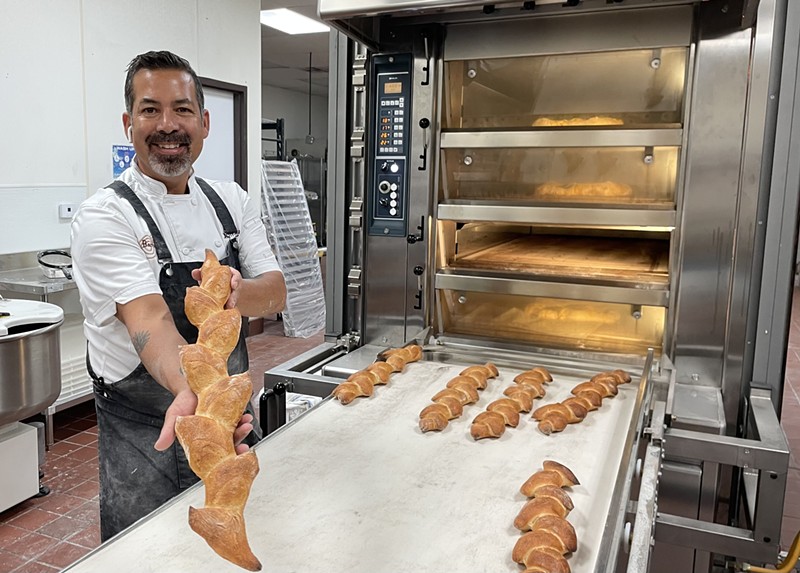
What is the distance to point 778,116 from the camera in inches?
75.1

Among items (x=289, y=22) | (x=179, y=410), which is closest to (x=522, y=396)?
(x=179, y=410)

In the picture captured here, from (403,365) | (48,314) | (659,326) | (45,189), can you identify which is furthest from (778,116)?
(45,189)

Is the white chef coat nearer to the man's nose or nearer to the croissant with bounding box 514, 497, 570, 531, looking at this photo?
the man's nose

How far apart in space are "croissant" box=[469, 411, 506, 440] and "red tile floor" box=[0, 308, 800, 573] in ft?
6.86

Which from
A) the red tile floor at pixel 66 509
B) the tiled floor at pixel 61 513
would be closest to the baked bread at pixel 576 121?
the red tile floor at pixel 66 509

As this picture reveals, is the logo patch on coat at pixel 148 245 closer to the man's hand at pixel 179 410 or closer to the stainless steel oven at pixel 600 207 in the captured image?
the stainless steel oven at pixel 600 207

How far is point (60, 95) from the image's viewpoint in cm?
441

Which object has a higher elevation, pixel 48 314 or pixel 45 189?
pixel 45 189

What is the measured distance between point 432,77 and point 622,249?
1281 mm

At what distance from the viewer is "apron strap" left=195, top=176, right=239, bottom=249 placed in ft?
6.52

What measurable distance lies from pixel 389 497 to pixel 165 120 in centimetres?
111

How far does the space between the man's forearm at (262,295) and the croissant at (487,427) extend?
0.63 m

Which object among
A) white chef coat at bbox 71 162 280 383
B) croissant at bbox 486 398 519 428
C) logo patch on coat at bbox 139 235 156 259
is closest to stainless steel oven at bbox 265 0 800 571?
croissant at bbox 486 398 519 428

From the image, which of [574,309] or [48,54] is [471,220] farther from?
[48,54]
